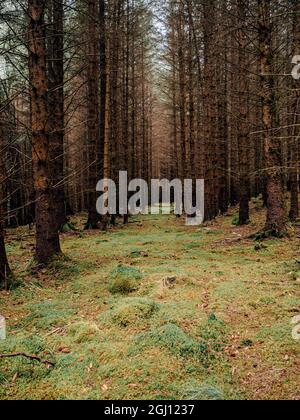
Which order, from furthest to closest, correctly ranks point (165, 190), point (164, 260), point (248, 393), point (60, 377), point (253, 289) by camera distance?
point (165, 190)
point (164, 260)
point (253, 289)
point (60, 377)
point (248, 393)

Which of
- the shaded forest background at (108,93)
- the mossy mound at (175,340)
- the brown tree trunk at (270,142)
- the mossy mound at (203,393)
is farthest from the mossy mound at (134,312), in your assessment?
the brown tree trunk at (270,142)

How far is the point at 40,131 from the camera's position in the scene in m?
7.80

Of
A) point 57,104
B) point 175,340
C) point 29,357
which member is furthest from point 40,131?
point 57,104

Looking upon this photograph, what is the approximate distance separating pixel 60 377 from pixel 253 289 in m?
3.55

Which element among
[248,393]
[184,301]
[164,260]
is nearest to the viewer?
[248,393]

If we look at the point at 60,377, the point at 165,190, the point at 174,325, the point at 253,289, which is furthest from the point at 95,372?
the point at 165,190

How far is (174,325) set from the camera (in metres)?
4.57

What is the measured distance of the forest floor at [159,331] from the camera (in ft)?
11.6

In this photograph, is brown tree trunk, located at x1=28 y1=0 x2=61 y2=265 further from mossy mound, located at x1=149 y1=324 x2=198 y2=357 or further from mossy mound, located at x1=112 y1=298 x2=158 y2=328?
mossy mound, located at x1=149 y1=324 x2=198 y2=357

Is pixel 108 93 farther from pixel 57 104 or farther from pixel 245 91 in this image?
pixel 245 91

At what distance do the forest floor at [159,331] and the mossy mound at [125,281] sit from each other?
0.07 m

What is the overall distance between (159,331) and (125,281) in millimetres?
2110
